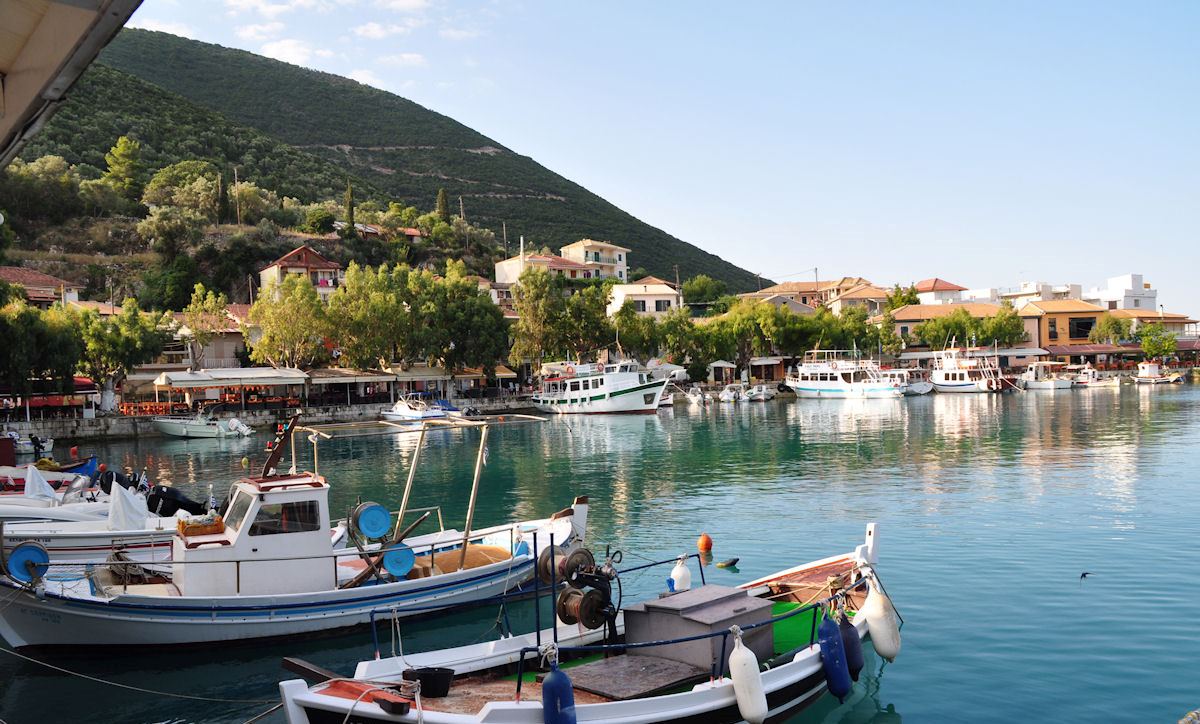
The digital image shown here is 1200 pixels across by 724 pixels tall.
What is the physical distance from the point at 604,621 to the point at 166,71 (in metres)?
206

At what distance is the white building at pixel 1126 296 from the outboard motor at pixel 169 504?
441ft

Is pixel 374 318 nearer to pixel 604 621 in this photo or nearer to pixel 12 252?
pixel 12 252

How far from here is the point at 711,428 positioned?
55.7m

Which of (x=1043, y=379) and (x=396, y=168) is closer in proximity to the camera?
(x=1043, y=379)

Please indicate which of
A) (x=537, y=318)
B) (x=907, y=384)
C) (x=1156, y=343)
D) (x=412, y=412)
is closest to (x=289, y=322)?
(x=412, y=412)

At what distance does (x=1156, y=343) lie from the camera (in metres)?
104

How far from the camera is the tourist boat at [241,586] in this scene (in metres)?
14.2

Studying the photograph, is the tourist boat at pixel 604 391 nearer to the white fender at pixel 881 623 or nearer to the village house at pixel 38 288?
the village house at pixel 38 288

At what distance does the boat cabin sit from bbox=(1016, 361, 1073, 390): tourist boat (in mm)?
87923

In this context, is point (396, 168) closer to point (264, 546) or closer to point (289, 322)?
point (289, 322)

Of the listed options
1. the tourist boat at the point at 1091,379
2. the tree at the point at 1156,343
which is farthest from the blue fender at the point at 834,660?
the tree at the point at 1156,343

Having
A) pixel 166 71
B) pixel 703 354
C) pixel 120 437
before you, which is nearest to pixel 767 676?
pixel 120 437

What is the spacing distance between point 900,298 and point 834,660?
11813 centimetres

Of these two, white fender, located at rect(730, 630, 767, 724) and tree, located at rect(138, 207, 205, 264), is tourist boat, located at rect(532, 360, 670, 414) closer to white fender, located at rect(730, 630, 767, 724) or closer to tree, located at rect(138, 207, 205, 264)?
tree, located at rect(138, 207, 205, 264)
